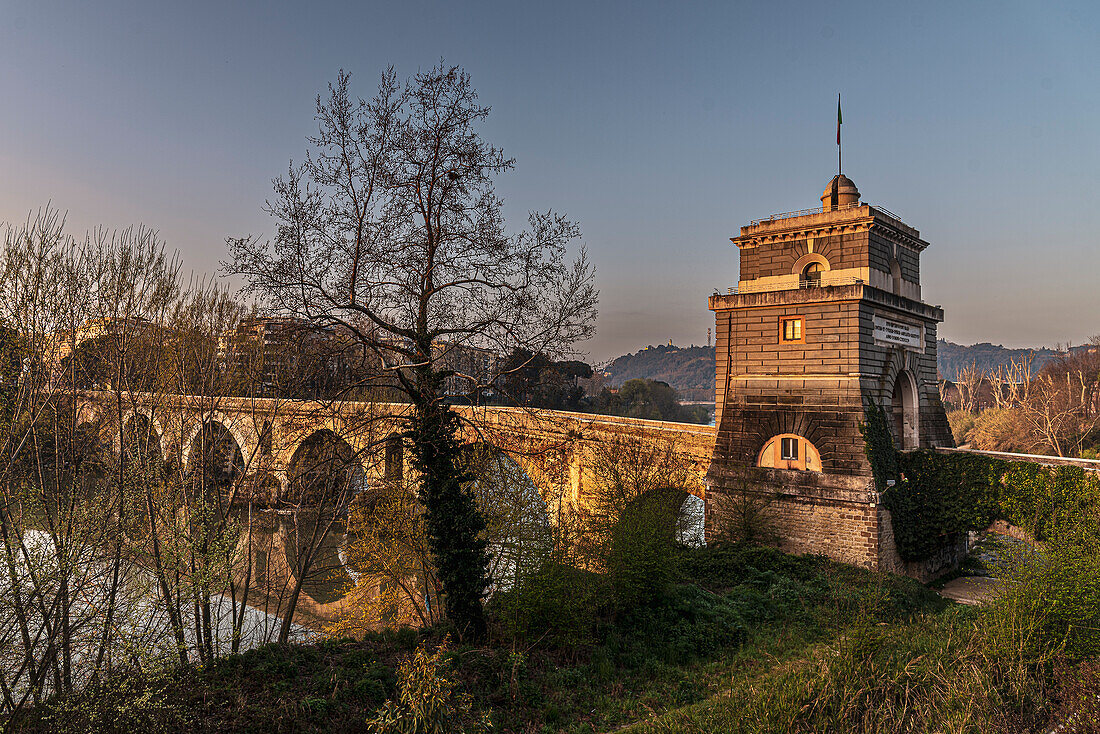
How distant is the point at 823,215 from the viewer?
1747 centimetres

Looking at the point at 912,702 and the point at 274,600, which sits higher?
the point at 912,702

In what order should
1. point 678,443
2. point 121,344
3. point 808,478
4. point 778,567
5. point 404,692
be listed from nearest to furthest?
1. point 404,692
2. point 121,344
3. point 778,567
4. point 808,478
5. point 678,443

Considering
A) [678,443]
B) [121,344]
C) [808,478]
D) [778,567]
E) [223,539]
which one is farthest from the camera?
[678,443]

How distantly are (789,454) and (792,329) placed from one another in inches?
147

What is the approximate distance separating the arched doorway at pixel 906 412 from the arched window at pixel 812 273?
4325 millimetres

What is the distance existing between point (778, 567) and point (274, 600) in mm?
14850

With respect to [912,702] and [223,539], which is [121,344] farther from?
[912,702]

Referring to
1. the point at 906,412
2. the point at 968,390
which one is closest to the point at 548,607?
the point at 906,412

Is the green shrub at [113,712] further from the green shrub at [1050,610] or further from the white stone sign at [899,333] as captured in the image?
the white stone sign at [899,333]

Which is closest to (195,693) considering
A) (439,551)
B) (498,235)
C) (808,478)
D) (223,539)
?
(223,539)

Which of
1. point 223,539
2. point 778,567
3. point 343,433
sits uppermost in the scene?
point 343,433

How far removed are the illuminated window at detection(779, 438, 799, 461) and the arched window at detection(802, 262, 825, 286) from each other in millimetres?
4822

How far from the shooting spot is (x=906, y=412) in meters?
19.3

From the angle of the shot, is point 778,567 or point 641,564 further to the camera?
point 778,567
